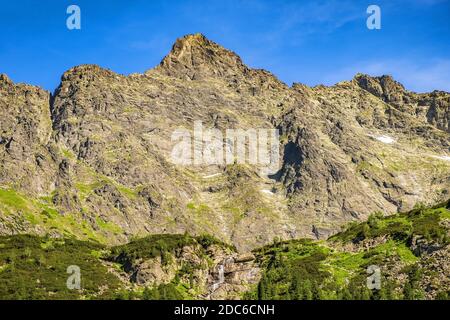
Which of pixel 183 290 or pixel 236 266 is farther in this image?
pixel 236 266

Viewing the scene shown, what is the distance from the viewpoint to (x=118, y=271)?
168m

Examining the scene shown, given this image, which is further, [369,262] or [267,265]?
[267,265]

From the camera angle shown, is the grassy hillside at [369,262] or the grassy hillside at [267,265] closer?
the grassy hillside at [267,265]

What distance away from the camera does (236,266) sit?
176m

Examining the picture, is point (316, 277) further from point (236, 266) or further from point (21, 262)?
point (21, 262)

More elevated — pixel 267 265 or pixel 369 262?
pixel 369 262

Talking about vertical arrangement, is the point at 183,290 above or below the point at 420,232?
below

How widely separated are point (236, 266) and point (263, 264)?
7035mm

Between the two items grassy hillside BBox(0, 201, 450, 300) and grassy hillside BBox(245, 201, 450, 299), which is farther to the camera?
grassy hillside BBox(245, 201, 450, 299)
